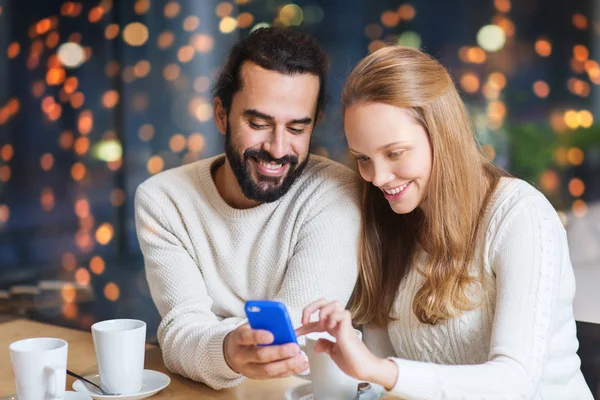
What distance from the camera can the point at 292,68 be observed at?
1.50m

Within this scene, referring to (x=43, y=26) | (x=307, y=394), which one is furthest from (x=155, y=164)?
(x=307, y=394)

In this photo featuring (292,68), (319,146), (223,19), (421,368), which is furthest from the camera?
(223,19)

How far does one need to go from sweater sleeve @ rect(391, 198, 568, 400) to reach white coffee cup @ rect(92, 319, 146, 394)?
389 mm

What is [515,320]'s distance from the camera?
1.12 metres

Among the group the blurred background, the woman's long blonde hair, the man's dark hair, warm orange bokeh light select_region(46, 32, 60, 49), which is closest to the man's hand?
the woman's long blonde hair

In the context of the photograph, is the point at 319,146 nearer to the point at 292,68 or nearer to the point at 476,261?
the point at 292,68

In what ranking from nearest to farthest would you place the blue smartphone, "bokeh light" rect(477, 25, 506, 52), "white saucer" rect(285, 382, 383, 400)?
the blue smartphone < "white saucer" rect(285, 382, 383, 400) < "bokeh light" rect(477, 25, 506, 52)

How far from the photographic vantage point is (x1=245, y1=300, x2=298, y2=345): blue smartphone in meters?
0.97

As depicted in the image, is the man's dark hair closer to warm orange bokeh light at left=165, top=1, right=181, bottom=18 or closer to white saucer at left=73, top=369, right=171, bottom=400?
white saucer at left=73, top=369, right=171, bottom=400

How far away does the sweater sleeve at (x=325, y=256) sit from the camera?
139cm

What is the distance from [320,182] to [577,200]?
4.43ft

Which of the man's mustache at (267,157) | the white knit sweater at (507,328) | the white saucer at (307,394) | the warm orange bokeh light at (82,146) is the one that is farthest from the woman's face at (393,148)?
the warm orange bokeh light at (82,146)

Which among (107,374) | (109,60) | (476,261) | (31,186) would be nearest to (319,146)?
(109,60)

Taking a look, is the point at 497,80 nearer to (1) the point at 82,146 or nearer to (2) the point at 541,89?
(2) the point at 541,89
